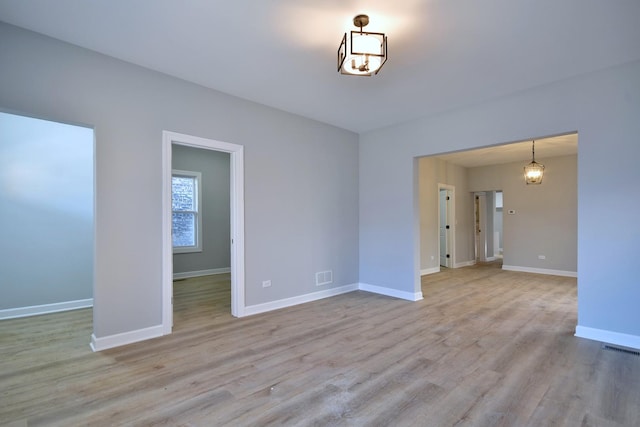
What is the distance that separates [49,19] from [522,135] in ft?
15.7

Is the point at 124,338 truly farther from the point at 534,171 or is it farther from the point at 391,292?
the point at 534,171

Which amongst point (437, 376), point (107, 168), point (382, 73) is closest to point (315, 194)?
point (382, 73)

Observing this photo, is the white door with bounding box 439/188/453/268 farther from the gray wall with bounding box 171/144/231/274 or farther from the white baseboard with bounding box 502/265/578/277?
the gray wall with bounding box 171/144/231/274

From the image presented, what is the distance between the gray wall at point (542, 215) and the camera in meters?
6.90

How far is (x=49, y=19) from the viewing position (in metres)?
2.48

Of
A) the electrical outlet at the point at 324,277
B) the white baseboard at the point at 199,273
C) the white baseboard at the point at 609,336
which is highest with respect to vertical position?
the electrical outlet at the point at 324,277

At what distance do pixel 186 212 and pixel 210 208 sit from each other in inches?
21.9

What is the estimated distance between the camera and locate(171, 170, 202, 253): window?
685 centimetres

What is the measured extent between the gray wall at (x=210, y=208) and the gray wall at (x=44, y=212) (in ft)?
7.70

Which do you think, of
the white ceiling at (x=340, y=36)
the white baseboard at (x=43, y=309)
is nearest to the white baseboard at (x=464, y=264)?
the white ceiling at (x=340, y=36)

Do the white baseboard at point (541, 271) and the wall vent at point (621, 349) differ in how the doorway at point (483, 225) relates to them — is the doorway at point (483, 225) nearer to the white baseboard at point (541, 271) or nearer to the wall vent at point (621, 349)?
the white baseboard at point (541, 271)

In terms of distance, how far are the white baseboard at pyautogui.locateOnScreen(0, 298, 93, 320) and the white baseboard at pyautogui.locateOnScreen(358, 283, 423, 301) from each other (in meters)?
4.25

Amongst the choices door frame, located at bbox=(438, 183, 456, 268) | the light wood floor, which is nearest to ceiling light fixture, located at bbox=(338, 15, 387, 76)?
the light wood floor

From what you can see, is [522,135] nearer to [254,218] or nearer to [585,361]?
[585,361]
